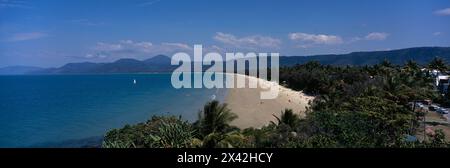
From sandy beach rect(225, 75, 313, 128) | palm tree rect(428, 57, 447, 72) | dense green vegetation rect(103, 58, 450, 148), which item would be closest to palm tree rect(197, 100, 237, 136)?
dense green vegetation rect(103, 58, 450, 148)

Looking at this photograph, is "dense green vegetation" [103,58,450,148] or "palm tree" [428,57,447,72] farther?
"palm tree" [428,57,447,72]

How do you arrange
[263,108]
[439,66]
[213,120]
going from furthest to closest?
[439,66]
[263,108]
[213,120]

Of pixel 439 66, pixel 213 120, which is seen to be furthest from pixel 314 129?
pixel 439 66

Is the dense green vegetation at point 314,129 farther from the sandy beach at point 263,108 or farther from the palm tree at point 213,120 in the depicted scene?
the sandy beach at point 263,108

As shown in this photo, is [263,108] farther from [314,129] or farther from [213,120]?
[314,129]

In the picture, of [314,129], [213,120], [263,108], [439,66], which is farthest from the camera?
[439,66]

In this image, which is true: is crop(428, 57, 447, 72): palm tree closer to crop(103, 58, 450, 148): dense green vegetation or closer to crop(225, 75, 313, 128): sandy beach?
crop(225, 75, 313, 128): sandy beach
